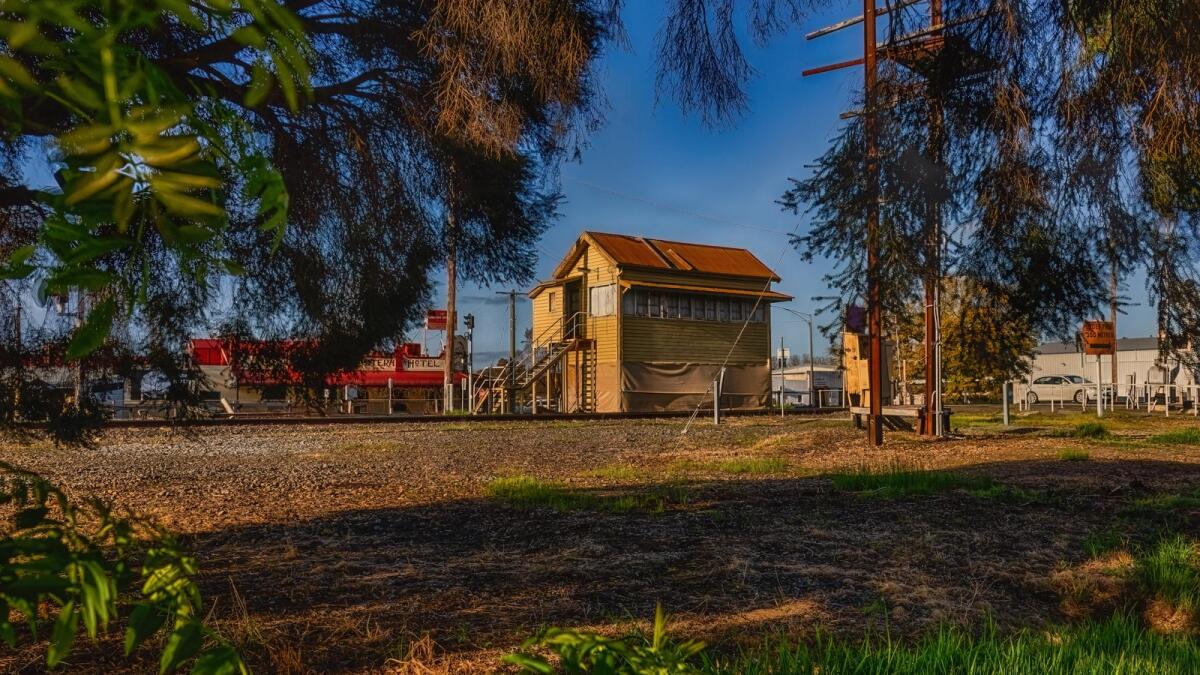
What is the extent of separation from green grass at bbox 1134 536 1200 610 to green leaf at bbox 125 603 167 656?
13.8 feet

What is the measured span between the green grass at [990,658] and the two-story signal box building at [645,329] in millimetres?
26848

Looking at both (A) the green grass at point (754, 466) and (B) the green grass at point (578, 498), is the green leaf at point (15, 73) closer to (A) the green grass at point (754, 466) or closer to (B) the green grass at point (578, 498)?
(B) the green grass at point (578, 498)

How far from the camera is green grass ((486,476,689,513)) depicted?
21.3 feet

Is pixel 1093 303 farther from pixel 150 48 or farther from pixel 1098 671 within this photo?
pixel 150 48

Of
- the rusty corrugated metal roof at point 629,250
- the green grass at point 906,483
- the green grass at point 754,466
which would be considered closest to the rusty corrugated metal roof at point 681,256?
the rusty corrugated metal roof at point 629,250

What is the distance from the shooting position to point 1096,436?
545 inches

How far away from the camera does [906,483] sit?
23.7 feet

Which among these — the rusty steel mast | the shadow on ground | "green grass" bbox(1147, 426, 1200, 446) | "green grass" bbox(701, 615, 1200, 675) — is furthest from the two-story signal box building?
"green grass" bbox(701, 615, 1200, 675)

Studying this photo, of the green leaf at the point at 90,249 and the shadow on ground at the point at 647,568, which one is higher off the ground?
the green leaf at the point at 90,249

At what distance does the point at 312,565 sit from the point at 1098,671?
11.5 ft

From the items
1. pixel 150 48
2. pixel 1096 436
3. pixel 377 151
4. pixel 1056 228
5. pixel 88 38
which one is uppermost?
pixel 150 48

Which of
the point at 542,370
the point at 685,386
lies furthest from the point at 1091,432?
the point at 542,370

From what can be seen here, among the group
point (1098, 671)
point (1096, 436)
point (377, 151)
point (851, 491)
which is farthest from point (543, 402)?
point (1098, 671)

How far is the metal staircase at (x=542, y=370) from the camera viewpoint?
99.7 ft
